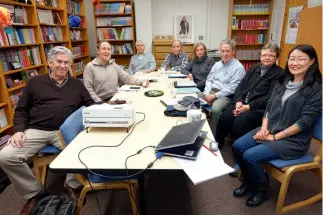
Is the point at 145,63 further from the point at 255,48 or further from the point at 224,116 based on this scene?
the point at 255,48

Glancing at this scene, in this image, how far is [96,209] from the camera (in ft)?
5.61

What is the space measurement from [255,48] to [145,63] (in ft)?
8.81

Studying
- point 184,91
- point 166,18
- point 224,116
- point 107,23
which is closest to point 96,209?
point 184,91

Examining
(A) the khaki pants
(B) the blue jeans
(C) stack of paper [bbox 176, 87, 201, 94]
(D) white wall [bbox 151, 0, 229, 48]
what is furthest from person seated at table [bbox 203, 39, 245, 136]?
(D) white wall [bbox 151, 0, 229, 48]

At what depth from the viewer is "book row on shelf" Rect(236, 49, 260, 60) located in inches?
195

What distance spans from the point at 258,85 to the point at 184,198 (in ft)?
4.17

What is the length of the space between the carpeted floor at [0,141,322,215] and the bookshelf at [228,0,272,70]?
3507 mm

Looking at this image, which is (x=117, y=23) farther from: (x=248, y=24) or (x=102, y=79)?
(x=248, y=24)

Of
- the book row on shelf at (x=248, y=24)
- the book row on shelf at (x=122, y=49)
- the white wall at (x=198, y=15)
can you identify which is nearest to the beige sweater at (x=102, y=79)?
the book row on shelf at (x=122, y=49)

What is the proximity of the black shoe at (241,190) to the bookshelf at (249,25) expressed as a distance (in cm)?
373

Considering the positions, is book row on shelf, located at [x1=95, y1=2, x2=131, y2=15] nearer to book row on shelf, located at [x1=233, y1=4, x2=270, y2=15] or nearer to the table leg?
book row on shelf, located at [x1=233, y1=4, x2=270, y2=15]

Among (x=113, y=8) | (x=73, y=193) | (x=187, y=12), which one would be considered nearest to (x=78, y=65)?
(x=113, y=8)

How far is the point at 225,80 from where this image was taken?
2592 millimetres

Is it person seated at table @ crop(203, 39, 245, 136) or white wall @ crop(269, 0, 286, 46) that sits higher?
white wall @ crop(269, 0, 286, 46)
